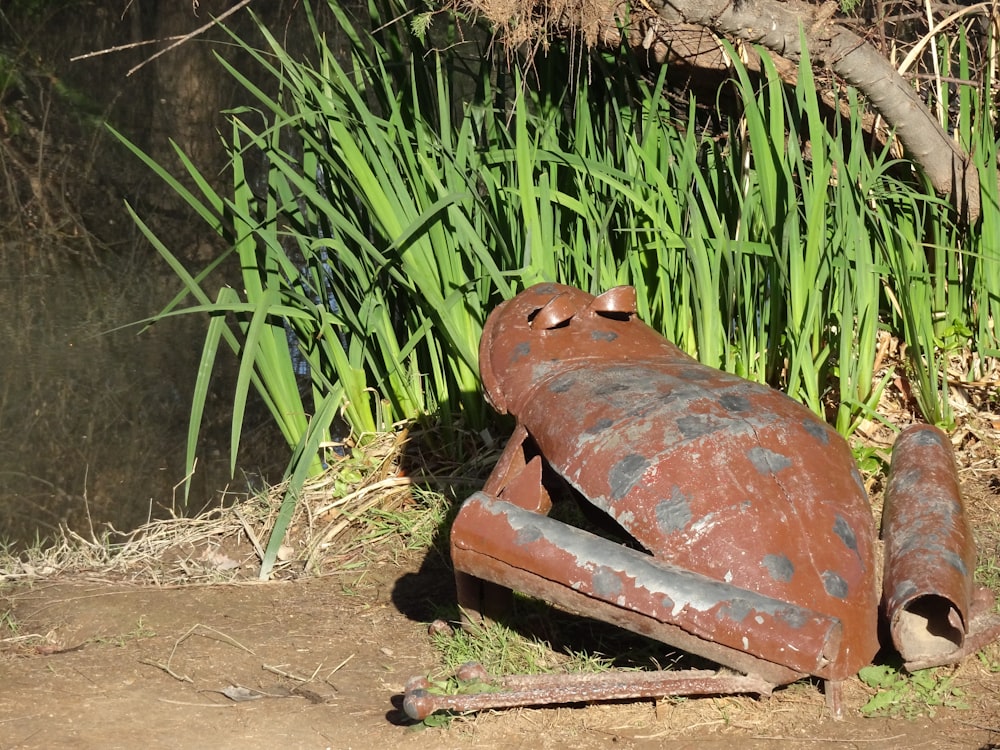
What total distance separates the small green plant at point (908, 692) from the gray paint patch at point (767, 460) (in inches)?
14.8

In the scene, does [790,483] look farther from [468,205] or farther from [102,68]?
[102,68]

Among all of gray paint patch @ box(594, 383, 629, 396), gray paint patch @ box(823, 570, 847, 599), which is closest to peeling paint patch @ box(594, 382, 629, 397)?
gray paint patch @ box(594, 383, 629, 396)

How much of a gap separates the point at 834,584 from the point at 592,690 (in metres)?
0.42

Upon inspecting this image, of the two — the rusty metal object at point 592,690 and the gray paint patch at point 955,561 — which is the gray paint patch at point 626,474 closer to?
the rusty metal object at point 592,690

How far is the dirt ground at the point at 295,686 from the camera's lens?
197cm

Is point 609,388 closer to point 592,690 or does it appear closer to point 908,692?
point 592,690

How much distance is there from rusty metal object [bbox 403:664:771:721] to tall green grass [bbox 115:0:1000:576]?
3.80 feet

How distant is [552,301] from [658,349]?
0.79 feet

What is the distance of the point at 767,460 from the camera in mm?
2006

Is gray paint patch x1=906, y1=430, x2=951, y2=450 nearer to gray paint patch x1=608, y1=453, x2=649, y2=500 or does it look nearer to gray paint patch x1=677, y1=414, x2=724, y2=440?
gray paint patch x1=677, y1=414, x2=724, y2=440

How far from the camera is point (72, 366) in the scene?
199 inches

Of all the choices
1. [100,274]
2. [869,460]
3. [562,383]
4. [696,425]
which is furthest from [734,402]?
[100,274]

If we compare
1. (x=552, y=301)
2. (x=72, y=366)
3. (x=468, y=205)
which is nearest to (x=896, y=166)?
(x=468, y=205)

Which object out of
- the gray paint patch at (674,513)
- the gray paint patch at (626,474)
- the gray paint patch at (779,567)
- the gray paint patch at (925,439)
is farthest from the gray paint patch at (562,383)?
the gray paint patch at (925,439)
